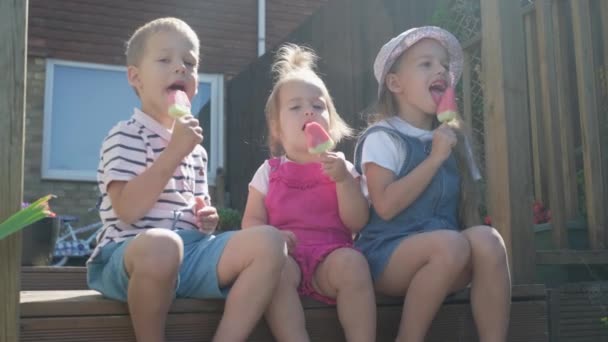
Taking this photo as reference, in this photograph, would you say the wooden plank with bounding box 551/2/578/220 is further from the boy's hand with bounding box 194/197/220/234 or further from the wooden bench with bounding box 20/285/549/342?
the boy's hand with bounding box 194/197/220/234

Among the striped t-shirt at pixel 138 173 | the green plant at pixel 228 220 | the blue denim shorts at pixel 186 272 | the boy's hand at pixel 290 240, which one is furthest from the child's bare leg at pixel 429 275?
the green plant at pixel 228 220

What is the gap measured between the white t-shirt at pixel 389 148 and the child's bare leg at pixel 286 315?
0.57 metres

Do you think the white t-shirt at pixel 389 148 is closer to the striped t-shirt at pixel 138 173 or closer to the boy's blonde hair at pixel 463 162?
the boy's blonde hair at pixel 463 162

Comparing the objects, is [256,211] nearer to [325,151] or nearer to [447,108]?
[325,151]

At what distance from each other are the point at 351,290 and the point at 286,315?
0.21 metres

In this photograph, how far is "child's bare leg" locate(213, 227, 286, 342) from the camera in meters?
2.03

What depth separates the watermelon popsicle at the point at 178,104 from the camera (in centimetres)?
223

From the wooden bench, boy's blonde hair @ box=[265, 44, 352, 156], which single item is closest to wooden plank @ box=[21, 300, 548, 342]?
the wooden bench

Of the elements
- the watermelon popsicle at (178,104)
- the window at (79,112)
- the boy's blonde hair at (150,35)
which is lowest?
the watermelon popsicle at (178,104)

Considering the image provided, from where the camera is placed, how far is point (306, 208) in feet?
8.32

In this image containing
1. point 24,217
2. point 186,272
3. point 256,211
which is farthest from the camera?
point 256,211

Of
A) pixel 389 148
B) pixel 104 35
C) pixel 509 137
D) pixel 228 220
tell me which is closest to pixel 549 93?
pixel 509 137

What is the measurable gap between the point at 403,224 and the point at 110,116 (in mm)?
6532

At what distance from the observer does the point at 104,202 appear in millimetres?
2361
